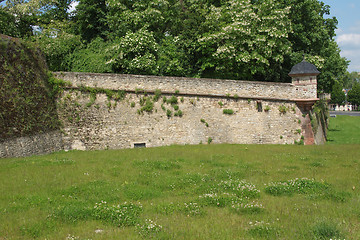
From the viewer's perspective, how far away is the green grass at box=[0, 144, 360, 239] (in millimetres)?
5863

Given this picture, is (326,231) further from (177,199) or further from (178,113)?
(178,113)

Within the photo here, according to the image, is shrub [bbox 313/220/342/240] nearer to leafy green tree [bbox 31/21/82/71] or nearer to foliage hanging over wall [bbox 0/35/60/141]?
foliage hanging over wall [bbox 0/35/60/141]

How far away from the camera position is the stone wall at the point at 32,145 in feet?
45.0

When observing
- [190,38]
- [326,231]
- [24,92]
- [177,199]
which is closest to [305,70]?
[190,38]

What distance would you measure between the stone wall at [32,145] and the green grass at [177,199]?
1.28 m

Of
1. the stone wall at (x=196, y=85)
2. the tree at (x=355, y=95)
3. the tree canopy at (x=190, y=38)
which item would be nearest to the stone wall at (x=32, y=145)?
the stone wall at (x=196, y=85)

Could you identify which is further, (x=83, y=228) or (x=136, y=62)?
(x=136, y=62)

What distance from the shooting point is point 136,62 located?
22141mm

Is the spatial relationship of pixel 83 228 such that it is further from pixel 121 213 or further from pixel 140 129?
pixel 140 129

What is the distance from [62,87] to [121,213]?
1279cm

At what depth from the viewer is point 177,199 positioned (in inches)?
308

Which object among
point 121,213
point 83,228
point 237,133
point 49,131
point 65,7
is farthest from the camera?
point 65,7

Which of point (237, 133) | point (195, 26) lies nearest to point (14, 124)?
point (237, 133)

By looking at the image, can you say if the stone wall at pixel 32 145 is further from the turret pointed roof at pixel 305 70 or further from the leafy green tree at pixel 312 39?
the leafy green tree at pixel 312 39
